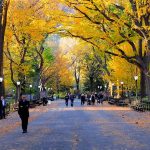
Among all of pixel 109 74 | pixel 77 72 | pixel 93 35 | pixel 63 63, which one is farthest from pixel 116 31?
pixel 77 72

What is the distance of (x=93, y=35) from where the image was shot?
1411 inches

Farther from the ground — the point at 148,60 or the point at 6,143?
the point at 148,60

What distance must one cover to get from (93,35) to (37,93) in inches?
1594

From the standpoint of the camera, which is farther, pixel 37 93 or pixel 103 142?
pixel 37 93

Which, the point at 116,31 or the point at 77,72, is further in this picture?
the point at 77,72

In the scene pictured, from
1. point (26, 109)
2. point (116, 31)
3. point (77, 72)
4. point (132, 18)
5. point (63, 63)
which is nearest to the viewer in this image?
point (26, 109)


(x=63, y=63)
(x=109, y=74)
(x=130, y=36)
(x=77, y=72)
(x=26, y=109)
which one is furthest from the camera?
(x=77, y=72)

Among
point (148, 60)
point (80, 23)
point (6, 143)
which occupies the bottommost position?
point (6, 143)

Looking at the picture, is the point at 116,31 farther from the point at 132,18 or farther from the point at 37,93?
the point at 37,93

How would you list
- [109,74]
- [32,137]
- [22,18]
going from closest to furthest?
[32,137] < [22,18] < [109,74]

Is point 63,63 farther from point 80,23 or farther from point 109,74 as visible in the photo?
point 80,23

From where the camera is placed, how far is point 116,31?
35219 mm

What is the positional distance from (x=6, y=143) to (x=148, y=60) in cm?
2141

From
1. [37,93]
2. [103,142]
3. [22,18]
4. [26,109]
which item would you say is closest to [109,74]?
[37,93]
